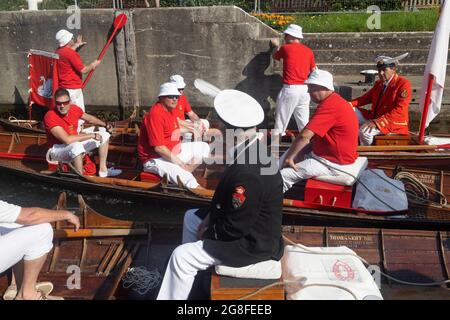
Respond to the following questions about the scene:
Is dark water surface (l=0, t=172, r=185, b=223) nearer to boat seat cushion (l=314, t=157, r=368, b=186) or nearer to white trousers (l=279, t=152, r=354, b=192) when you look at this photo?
white trousers (l=279, t=152, r=354, b=192)

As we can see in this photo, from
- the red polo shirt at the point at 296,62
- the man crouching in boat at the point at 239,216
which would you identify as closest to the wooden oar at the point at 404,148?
the red polo shirt at the point at 296,62

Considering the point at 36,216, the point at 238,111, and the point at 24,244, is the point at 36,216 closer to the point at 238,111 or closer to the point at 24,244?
the point at 24,244

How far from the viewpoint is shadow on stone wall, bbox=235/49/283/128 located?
11609 millimetres

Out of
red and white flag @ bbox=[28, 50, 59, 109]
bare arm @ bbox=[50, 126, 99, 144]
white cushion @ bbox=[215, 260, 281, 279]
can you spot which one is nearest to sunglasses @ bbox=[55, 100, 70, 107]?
bare arm @ bbox=[50, 126, 99, 144]

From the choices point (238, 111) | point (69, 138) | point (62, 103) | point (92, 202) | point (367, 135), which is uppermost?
point (238, 111)

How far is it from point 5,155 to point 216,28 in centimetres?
584

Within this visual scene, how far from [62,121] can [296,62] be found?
4.54m

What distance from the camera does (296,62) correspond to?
9055 mm

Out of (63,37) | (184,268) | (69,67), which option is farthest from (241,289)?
(63,37)

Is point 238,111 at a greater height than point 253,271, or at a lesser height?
greater

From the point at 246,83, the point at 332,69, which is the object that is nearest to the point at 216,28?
the point at 246,83

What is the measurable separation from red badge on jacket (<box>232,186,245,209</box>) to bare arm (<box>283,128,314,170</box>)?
244cm

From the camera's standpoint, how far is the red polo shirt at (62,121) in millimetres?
7004

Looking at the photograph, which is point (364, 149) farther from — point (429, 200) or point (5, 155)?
point (5, 155)
